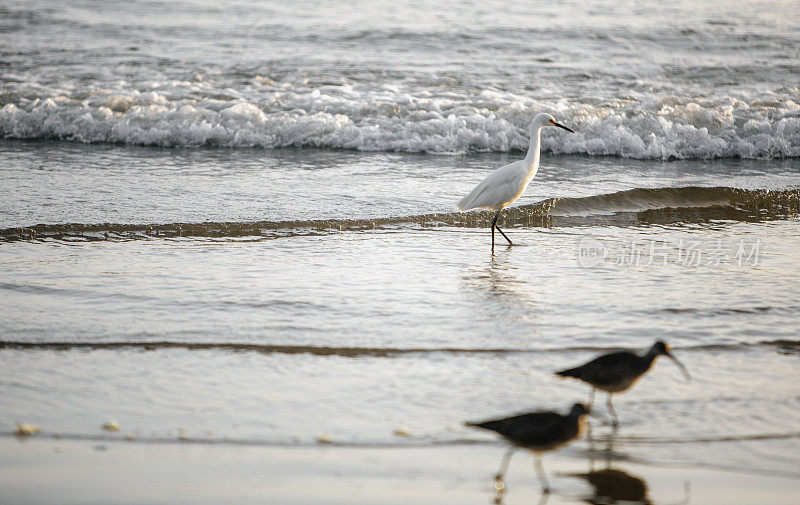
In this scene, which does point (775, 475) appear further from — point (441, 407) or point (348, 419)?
point (348, 419)

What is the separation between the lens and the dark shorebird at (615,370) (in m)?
3.49

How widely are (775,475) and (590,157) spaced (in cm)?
852

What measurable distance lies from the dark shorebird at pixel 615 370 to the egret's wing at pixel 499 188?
14.0ft

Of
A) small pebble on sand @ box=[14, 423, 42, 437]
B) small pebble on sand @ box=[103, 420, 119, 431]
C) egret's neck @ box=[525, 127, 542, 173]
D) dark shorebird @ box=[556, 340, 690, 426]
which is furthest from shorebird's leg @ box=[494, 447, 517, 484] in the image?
egret's neck @ box=[525, 127, 542, 173]

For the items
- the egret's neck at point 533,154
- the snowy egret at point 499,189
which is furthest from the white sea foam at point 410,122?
the snowy egret at point 499,189

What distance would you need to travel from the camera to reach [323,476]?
3131mm

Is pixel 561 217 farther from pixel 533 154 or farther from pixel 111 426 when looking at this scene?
pixel 111 426

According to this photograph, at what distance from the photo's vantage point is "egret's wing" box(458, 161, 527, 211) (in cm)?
773

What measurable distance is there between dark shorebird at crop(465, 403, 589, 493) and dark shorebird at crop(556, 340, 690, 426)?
426mm

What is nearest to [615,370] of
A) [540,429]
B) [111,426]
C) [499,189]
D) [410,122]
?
[540,429]

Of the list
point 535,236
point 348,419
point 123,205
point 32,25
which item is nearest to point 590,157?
point 535,236

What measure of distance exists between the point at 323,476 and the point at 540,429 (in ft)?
2.66

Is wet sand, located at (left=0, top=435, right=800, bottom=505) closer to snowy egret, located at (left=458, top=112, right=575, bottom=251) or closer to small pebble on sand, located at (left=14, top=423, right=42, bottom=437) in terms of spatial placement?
small pebble on sand, located at (left=14, top=423, right=42, bottom=437)

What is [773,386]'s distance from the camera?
3992 millimetres
